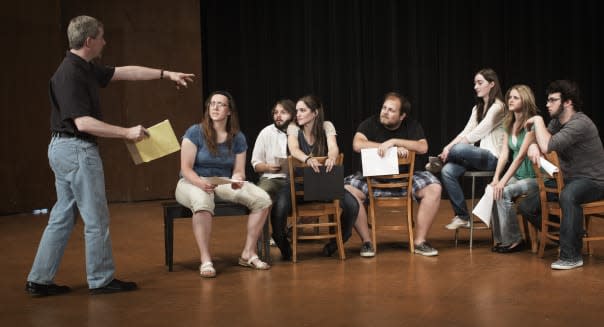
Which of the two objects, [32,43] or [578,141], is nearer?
[578,141]

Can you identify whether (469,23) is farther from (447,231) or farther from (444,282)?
(444,282)

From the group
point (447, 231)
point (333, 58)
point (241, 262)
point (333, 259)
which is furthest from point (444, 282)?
point (333, 58)

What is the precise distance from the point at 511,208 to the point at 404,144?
2.88 feet

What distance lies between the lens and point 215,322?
3438mm

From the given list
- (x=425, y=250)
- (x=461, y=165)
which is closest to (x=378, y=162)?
(x=425, y=250)

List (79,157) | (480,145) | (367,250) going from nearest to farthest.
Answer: (79,157) < (367,250) < (480,145)

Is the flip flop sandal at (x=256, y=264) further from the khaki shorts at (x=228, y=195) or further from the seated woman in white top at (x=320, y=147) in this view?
the seated woman in white top at (x=320, y=147)

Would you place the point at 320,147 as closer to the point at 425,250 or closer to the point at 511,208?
the point at 425,250

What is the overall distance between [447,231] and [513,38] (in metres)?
4.07

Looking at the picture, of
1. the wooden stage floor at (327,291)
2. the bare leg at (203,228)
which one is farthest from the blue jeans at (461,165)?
the bare leg at (203,228)

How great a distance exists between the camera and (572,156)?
475 cm

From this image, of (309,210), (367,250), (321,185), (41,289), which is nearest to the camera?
(41,289)

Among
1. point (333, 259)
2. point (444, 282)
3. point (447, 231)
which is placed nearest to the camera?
point (444, 282)

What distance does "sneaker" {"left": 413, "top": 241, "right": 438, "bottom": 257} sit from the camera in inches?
203
